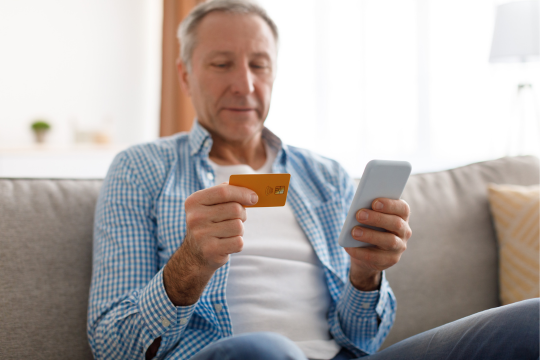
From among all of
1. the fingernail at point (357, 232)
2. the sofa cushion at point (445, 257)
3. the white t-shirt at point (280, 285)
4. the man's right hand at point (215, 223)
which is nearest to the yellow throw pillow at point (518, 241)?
the sofa cushion at point (445, 257)

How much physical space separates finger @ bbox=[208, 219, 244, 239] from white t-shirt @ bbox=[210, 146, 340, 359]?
1.00ft

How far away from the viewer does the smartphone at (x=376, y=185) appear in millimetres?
864

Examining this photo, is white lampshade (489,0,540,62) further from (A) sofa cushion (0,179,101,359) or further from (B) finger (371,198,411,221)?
(A) sofa cushion (0,179,101,359)

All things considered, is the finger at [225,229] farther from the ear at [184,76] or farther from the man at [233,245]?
the ear at [184,76]

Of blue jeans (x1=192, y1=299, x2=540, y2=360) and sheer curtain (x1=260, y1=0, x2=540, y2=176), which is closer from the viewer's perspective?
blue jeans (x1=192, y1=299, x2=540, y2=360)

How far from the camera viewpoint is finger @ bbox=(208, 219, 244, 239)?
0.82 meters

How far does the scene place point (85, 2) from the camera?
11.5ft

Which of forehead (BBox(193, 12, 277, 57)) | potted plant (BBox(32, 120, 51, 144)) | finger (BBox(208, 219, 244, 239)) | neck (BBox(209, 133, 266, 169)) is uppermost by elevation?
forehead (BBox(193, 12, 277, 57))

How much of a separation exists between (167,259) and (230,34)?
65 cm

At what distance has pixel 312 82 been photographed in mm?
3762

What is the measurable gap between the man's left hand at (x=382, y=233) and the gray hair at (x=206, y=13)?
0.75 metres

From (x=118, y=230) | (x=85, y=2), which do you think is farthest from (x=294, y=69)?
(x=118, y=230)

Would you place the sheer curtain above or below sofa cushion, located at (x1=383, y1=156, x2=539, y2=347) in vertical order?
above

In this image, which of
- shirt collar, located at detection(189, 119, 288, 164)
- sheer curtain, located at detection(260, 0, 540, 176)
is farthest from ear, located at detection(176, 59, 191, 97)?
sheer curtain, located at detection(260, 0, 540, 176)
